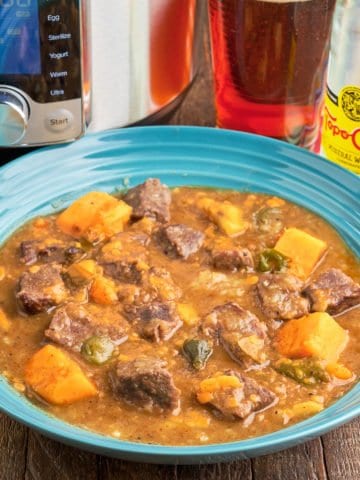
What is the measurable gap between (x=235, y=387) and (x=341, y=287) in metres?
0.35

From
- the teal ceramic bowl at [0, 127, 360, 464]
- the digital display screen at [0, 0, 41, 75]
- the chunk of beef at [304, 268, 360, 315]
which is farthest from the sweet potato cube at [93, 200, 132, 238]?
the chunk of beef at [304, 268, 360, 315]

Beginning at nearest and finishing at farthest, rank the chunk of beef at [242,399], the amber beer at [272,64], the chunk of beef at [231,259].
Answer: the chunk of beef at [242,399], the chunk of beef at [231,259], the amber beer at [272,64]

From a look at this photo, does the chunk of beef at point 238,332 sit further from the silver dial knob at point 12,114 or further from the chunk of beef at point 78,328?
the silver dial knob at point 12,114

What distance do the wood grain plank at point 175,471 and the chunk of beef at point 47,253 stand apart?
497 mm

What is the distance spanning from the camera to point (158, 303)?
5.87 ft

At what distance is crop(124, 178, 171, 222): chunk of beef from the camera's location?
81.1 inches

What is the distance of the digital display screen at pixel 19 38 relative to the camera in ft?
6.44

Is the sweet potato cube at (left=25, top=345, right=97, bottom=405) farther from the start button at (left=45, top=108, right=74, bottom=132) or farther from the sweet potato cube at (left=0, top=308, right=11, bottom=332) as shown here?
the start button at (left=45, top=108, right=74, bottom=132)

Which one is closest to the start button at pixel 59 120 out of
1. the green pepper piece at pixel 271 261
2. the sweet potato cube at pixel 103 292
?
the sweet potato cube at pixel 103 292

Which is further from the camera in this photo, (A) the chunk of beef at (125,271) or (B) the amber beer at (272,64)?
(B) the amber beer at (272,64)

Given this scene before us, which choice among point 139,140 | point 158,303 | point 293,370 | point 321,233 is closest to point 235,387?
point 293,370

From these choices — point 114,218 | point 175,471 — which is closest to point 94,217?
point 114,218

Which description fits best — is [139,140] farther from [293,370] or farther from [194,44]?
[293,370]

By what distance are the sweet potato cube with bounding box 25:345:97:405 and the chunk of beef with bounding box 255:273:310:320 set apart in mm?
393
